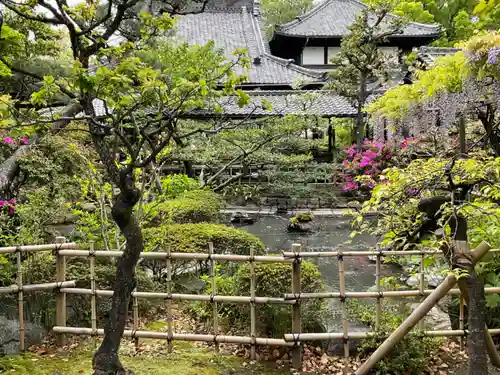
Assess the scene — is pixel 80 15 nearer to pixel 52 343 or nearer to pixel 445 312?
pixel 52 343

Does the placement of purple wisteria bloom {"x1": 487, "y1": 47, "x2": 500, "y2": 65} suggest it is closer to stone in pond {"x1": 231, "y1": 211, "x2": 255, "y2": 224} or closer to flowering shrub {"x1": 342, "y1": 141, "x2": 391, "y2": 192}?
flowering shrub {"x1": 342, "y1": 141, "x2": 391, "y2": 192}

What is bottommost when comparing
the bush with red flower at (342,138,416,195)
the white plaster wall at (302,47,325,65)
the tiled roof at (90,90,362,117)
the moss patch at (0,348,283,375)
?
the moss patch at (0,348,283,375)

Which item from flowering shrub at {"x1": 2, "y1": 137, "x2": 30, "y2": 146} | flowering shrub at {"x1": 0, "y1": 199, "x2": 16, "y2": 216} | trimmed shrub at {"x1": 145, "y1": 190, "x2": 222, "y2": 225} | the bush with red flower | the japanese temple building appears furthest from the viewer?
the japanese temple building

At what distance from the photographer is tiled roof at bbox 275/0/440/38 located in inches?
933

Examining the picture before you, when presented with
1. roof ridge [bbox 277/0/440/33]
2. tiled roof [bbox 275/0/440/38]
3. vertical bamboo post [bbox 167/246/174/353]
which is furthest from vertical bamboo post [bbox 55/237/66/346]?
tiled roof [bbox 275/0/440/38]

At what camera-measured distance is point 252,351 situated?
4785mm

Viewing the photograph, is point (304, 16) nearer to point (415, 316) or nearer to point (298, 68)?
point (298, 68)

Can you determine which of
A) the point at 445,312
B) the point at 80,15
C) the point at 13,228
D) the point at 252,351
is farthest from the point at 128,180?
the point at 13,228

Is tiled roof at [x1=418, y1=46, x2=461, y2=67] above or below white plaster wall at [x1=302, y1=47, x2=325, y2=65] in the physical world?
below

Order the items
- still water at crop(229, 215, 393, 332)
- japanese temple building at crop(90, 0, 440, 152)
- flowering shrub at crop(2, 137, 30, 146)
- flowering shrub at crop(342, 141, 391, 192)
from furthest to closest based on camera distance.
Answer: japanese temple building at crop(90, 0, 440, 152), flowering shrub at crop(342, 141, 391, 192), still water at crop(229, 215, 393, 332), flowering shrub at crop(2, 137, 30, 146)

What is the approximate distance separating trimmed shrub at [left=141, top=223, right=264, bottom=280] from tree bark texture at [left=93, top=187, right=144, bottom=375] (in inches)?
96.0

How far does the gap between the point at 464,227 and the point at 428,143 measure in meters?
9.56

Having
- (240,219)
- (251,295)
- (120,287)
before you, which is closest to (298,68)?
(240,219)

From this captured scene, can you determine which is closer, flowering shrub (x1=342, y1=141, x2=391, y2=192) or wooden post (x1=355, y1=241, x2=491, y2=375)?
wooden post (x1=355, y1=241, x2=491, y2=375)
